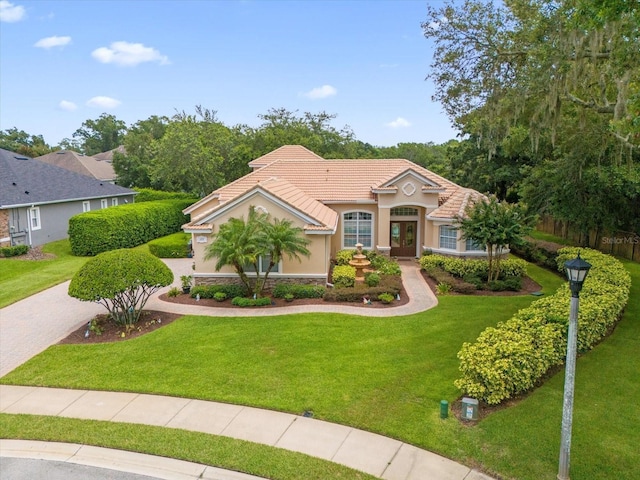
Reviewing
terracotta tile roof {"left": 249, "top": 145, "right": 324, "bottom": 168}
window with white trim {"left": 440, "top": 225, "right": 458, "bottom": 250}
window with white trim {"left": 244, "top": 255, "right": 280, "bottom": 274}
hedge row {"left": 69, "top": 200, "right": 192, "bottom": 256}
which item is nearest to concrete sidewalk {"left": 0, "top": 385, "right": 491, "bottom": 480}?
window with white trim {"left": 244, "top": 255, "right": 280, "bottom": 274}

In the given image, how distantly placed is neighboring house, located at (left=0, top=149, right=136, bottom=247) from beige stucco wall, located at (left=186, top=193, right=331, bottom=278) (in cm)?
1344

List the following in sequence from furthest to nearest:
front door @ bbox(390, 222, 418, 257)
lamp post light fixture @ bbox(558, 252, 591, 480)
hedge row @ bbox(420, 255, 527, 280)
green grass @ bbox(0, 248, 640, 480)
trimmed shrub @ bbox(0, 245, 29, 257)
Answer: trimmed shrub @ bbox(0, 245, 29, 257), front door @ bbox(390, 222, 418, 257), hedge row @ bbox(420, 255, 527, 280), green grass @ bbox(0, 248, 640, 480), lamp post light fixture @ bbox(558, 252, 591, 480)

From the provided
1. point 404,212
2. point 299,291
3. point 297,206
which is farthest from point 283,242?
point 404,212

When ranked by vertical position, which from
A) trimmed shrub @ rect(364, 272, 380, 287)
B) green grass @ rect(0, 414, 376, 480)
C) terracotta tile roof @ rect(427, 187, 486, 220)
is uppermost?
terracotta tile roof @ rect(427, 187, 486, 220)

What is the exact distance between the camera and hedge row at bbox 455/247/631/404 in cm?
876

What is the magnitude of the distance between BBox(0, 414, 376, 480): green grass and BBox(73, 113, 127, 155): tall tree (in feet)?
291

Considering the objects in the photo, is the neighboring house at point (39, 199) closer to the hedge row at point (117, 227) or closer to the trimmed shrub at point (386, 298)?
the hedge row at point (117, 227)

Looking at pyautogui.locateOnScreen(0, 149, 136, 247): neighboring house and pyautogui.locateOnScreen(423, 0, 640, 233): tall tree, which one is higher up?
pyautogui.locateOnScreen(423, 0, 640, 233): tall tree

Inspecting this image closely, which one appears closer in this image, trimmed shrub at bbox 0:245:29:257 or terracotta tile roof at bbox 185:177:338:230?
terracotta tile roof at bbox 185:177:338:230

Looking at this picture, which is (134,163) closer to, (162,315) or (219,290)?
(219,290)

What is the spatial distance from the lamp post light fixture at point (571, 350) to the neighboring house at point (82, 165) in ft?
161

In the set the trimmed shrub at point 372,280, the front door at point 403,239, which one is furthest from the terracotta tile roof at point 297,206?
the front door at point 403,239

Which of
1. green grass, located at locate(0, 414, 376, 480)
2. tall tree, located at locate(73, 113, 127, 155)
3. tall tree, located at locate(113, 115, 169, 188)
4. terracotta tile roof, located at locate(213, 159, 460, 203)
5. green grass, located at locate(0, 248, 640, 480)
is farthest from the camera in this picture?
tall tree, located at locate(73, 113, 127, 155)

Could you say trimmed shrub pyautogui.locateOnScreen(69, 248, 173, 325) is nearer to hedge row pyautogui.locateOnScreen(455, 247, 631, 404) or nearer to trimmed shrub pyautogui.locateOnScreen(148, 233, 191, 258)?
hedge row pyautogui.locateOnScreen(455, 247, 631, 404)
